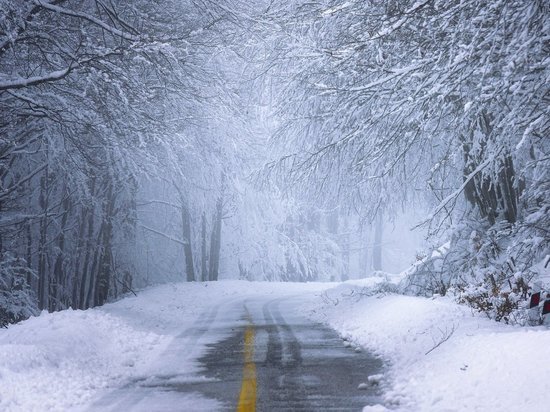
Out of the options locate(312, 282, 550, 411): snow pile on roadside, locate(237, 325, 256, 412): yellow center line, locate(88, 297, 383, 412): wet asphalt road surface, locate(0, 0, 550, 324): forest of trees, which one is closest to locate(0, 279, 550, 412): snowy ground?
locate(312, 282, 550, 411): snow pile on roadside

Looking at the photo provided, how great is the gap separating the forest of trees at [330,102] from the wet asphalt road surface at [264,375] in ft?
8.01

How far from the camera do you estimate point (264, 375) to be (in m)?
7.66

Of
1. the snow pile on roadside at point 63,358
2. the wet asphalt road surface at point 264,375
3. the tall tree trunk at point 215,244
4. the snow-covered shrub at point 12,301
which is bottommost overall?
the wet asphalt road surface at point 264,375

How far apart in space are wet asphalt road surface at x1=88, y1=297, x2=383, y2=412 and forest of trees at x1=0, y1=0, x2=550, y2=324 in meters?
2.44

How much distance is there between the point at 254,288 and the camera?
3020cm

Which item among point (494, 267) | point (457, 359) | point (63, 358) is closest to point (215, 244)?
point (494, 267)

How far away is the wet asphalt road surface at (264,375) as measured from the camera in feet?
20.5

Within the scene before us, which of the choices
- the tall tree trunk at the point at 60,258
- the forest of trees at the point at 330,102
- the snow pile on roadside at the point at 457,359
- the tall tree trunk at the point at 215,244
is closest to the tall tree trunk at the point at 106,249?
the tall tree trunk at the point at 60,258

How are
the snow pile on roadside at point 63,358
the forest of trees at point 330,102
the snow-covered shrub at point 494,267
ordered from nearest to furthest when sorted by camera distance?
the snow pile on roadside at point 63,358
the forest of trees at point 330,102
the snow-covered shrub at point 494,267

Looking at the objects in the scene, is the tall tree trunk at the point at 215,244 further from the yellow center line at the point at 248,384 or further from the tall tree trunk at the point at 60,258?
the yellow center line at the point at 248,384

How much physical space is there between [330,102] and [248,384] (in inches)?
255

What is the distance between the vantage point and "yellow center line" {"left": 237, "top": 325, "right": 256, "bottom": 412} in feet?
19.9

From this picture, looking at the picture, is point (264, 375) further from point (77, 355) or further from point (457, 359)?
point (77, 355)

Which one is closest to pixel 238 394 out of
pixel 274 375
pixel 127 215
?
pixel 274 375
